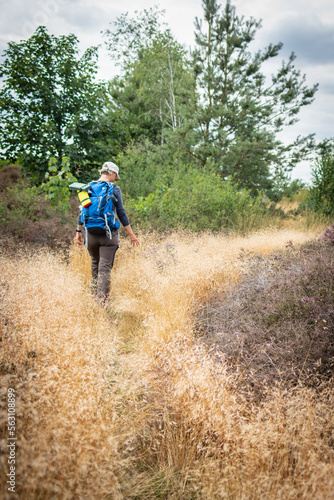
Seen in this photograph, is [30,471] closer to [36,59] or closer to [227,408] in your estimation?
[227,408]

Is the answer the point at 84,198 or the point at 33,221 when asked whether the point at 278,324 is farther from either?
the point at 33,221

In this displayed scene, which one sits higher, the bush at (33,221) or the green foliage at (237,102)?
the green foliage at (237,102)

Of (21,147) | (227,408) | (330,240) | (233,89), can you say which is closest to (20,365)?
(227,408)

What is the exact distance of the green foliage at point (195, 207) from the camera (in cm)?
755

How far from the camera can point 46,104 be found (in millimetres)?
6199

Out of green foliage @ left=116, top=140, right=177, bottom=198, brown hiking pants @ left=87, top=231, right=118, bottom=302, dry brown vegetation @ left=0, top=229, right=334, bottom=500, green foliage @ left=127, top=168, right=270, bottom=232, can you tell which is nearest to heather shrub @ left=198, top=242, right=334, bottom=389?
dry brown vegetation @ left=0, top=229, right=334, bottom=500

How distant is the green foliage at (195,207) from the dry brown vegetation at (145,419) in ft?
14.5

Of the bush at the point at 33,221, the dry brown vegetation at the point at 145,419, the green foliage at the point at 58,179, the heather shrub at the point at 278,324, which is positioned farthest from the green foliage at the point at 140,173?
the dry brown vegetation at the point at 145,419

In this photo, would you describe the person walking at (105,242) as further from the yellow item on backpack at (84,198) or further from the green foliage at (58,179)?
the green foliage at (58,179)

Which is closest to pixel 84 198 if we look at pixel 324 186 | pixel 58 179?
pixel 58 179

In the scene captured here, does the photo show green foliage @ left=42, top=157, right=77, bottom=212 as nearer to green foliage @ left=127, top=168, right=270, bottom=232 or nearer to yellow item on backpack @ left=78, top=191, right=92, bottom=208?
green foliage @ left=127, top=168, right=270, bottom=232

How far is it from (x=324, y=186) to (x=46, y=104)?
9633 millimetres

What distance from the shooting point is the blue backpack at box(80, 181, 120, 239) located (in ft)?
12.2

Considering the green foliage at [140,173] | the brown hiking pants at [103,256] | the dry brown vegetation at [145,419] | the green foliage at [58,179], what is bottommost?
→ the dry brown vegetation at [145,419]
